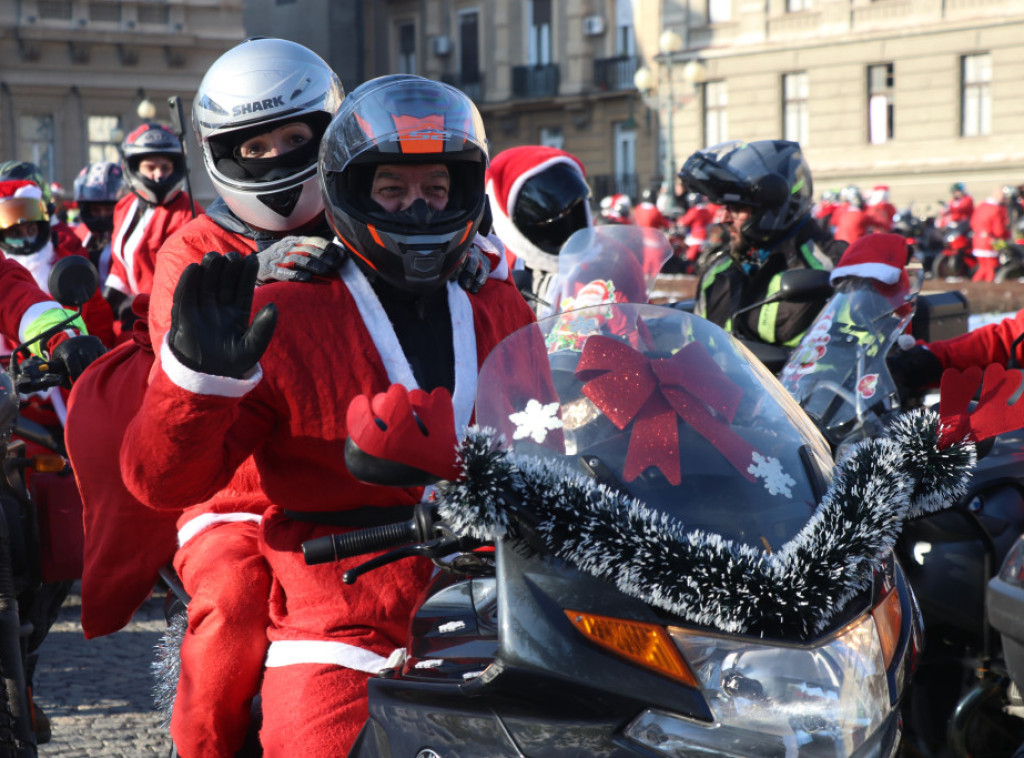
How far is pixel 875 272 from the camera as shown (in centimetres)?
371

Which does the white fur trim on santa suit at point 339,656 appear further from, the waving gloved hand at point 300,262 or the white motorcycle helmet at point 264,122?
the white motorcycle helmet at point 264,122

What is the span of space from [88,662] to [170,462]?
3721 mm

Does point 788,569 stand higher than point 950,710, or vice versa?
point 788,569

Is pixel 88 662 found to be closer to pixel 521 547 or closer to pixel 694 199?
pixel 521 547

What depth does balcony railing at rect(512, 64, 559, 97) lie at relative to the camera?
4528 centimetres

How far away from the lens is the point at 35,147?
134 feet

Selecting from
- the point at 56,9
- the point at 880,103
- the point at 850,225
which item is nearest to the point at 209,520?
the point at 850,225

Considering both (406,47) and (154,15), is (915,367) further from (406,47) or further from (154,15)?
(406,47)

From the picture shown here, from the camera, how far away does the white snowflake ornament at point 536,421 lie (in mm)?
1800

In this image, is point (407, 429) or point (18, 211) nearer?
point (407, 429)

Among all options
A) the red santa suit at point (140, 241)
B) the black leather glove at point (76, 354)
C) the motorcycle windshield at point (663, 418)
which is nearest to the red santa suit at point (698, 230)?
the red santa suit at point (140, 241)

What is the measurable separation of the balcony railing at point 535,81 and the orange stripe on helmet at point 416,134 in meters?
43.7

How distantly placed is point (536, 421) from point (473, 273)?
894 millimetres

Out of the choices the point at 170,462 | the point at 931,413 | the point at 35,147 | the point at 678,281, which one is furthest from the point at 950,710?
the point at 35,147
